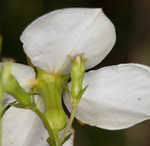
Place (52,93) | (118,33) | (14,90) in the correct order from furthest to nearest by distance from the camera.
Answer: (118,33), (52,93), (14,90)

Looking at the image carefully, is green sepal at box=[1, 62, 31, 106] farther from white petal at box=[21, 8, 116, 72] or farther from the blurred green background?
the blurred green background

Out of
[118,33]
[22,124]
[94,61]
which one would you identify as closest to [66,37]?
[94,61]

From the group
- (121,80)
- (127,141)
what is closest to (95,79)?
(121,80)

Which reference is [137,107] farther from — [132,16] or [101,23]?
[132,16]

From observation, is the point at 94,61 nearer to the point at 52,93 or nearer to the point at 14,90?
the point at 52,93

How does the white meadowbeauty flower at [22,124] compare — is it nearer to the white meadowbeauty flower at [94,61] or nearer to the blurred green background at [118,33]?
the white meadowbeauty flower at [94,61]

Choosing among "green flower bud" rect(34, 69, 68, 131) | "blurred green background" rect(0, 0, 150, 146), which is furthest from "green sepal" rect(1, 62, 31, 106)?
"blurred green background" rect(0, 0, 150, 146)

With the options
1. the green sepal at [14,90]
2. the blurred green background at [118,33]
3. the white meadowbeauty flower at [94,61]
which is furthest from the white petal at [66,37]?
the blurred green background at [118,33]
